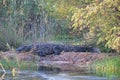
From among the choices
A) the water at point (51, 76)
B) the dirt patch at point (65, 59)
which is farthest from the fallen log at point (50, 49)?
the water at point (51, 76)

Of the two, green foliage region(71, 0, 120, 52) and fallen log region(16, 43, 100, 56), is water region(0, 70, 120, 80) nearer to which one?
green foliage region(71, 0, 120, 52)

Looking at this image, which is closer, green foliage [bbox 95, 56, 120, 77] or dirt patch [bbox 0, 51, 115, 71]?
green foliage [bbox 95, 56, 120, 77]

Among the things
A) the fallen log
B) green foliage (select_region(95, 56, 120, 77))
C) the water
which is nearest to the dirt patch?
the fallen log

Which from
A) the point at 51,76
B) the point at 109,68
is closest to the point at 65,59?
the point at 109,68

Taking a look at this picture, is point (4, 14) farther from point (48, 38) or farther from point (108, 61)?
point (108, 61)

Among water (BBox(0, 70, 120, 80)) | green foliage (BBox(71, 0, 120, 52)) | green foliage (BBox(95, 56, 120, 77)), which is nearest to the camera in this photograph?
water (BBox(0, 70, 120, 80))

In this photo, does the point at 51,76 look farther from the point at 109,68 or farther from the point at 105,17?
the point at 105,17

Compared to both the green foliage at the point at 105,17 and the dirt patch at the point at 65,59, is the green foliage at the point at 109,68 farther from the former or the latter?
the dirt patch at the point at 65,59

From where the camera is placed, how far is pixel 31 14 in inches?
1255

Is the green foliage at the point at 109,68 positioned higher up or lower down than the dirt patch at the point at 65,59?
higher up

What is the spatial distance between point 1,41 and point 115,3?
8.44m

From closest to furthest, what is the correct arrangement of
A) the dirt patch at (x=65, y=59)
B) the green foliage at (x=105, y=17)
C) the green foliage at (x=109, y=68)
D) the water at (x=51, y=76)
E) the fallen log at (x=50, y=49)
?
the water at (x=51, y=76), the green foliage at (x=105, y=17), the green foliage at (x=109, y=68), the dirt patch at (x=65, y=59), the fallen log at (x=50, y=49)

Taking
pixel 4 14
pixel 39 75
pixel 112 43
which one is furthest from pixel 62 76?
pixel 4 14

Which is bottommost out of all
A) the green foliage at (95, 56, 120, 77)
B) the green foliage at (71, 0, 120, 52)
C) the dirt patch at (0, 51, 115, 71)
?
the dirt patch at (0, 51, 115, 71)
